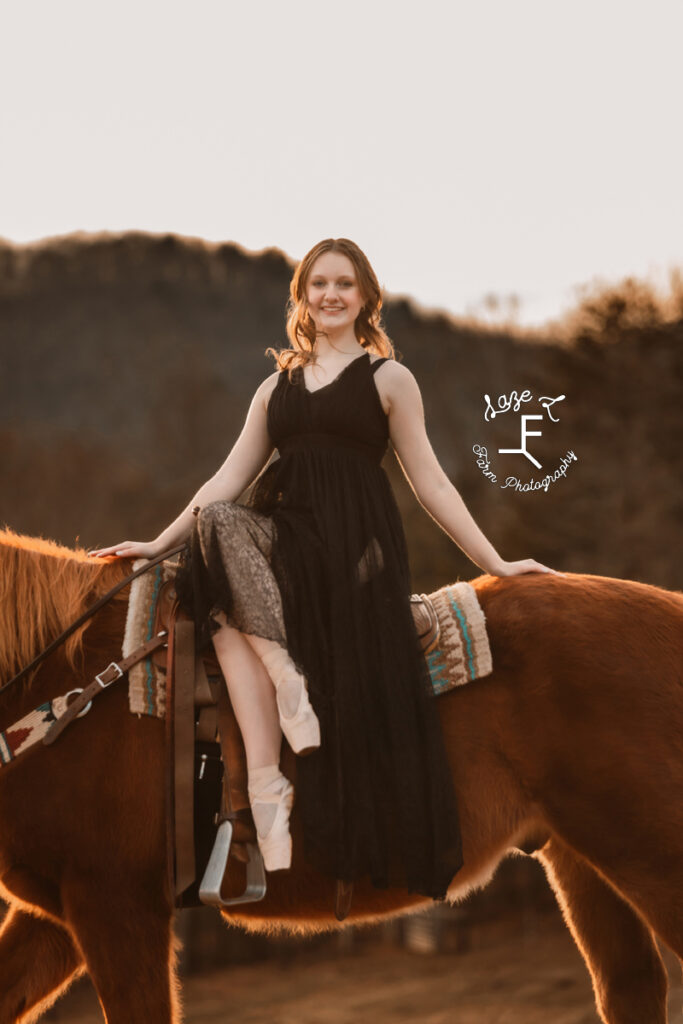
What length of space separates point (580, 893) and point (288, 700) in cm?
136

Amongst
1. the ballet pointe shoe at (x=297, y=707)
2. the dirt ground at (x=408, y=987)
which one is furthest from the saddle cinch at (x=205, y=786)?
the dirt ground at (x=408, y=987)

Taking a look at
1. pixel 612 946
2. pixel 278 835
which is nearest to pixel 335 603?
pixel 278 835

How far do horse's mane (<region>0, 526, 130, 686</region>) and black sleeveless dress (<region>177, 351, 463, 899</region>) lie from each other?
1.05 ft

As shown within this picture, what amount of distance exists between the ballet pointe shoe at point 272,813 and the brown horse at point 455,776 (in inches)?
4.7

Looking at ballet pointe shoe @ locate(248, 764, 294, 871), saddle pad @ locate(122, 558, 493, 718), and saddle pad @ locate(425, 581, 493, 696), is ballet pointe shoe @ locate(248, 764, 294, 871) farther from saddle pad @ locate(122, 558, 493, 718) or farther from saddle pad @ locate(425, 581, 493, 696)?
saddle pad @ locate(425, 581, 493, 696)

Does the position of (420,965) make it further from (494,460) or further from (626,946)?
(626,946)

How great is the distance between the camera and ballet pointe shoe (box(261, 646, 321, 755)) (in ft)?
8.55

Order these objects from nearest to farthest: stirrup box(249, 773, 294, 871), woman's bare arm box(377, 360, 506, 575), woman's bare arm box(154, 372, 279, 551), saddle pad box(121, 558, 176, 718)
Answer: stirrup box(249, 773, 294, 871) → saddle pad box(121, 558, 176, 718) → woman's bare arm box(377, 360, 506, 575) → woman's bare arm box(154, 372, 279, 551)

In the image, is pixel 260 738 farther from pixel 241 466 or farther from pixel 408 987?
pixel 408 987

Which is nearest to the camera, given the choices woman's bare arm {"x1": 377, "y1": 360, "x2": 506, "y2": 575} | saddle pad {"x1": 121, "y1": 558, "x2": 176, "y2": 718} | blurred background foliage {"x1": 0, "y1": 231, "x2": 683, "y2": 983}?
saddle pad {"x1": 121, "y1": 558, "x2": 176, "y2": 718}

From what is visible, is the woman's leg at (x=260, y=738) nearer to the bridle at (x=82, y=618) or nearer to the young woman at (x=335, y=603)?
the young woman at (x=335, y=603)

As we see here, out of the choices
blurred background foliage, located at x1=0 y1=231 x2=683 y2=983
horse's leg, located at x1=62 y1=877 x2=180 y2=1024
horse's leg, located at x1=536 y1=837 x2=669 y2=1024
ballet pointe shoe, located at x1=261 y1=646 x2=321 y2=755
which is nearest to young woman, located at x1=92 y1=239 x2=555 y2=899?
ballet pointe shoe, located at x1=261 y1=646 x2=321 y2=755

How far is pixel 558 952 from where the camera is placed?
11547 millimetres

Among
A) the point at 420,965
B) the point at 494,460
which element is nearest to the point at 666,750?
the point at 420,965
